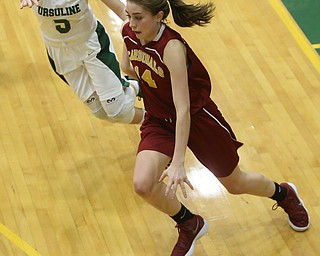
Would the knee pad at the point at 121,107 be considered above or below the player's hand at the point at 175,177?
below

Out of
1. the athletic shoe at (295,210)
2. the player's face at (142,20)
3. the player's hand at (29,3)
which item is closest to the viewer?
the player's face at (142,20)

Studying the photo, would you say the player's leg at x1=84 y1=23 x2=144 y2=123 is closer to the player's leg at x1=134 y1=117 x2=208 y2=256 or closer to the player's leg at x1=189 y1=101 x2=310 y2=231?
the player's leg at x1=134 y1=117 x2=208 y2=256

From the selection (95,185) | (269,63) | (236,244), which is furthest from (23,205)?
(269,63)

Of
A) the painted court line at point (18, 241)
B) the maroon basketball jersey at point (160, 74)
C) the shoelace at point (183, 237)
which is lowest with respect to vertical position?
the painted court line at point (18, 241)

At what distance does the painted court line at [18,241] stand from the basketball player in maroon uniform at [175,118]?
3.21 feet

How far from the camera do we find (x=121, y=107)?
5.54 meters

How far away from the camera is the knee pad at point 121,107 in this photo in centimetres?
550

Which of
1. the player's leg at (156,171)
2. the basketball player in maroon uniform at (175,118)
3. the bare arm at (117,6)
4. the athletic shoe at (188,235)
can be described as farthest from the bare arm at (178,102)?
the bare arm at (117,6)

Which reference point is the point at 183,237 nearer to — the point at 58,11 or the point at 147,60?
the point at 147,60

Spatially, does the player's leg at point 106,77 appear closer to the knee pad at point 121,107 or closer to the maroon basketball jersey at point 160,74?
the knee pad at point 121,107

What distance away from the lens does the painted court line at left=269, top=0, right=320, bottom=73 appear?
6980 mm

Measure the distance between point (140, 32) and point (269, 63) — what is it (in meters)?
2.79

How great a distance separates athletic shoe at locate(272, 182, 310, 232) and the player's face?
5.48 ft

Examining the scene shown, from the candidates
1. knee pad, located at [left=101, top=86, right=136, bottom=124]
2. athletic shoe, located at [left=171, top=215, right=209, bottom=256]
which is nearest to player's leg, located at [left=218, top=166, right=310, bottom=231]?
athletic shoe, located at [left=171, top=215, right=209, bottom=256]
